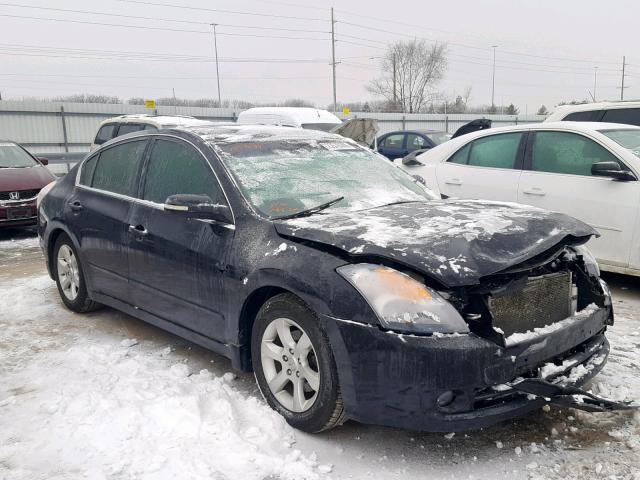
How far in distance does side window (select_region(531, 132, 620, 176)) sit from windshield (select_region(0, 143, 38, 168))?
8131 millimetres

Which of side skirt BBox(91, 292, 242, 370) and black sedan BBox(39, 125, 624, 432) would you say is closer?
black sedan BBox(39, 125, 624, 432)

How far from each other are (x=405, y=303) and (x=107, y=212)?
109 inches

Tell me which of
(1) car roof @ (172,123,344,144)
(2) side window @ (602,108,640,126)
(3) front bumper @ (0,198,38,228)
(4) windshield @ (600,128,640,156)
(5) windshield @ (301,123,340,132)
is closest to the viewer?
(1) car roof @ (172,123,344,144)

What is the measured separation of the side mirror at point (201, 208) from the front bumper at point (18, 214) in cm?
626

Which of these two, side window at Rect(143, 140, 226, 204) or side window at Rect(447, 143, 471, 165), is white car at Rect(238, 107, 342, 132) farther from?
side window at Rect(143, 140, 226, 204)

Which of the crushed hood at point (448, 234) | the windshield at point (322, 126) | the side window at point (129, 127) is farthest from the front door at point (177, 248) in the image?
the windshield at point (322, 126)

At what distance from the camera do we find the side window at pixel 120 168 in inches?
181

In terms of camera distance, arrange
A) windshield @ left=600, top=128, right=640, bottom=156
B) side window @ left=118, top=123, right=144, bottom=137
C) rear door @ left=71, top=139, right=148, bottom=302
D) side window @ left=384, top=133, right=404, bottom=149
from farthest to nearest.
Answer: side window @ left=384, top=133, right=404, bottom=149, side window @ left=118, top=123, right=144, bottom=137, windshield @ left=600, top=128, right=640, bottom=156, rear door @ left=71, top=139, right=148, bottom=302

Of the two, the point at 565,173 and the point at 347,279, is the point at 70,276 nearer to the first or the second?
the point at 347,279

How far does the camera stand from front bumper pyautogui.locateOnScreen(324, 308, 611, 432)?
2.73m

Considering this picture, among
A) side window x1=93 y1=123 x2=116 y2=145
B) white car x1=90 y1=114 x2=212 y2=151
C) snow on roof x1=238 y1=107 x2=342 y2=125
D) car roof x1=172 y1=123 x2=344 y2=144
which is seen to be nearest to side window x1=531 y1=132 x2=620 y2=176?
car roof x1=172 y1=123 x2=344 y2=144

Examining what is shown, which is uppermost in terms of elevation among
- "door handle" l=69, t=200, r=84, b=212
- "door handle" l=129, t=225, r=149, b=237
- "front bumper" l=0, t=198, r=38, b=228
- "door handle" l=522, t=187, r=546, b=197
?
"door handle" l=69, t=200, r=84, b=212

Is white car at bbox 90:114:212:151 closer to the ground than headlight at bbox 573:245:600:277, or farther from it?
farther from it

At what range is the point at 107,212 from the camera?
4.68 m
